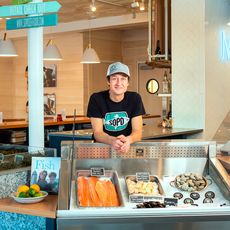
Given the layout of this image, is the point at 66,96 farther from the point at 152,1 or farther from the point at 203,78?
the point at 203,78

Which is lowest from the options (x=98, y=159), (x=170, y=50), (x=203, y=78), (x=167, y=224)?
(x=167, y=224)

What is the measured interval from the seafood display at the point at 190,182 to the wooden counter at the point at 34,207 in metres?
0.74

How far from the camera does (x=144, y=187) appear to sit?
2457 mm

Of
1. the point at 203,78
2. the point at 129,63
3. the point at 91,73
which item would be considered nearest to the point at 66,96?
the point at 91,73

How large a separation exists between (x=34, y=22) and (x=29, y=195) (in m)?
1.30

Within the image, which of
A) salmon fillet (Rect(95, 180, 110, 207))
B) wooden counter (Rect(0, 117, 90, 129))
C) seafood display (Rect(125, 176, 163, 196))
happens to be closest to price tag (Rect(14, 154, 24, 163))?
salmon fillet (Rect(95, 180, 110, 207))

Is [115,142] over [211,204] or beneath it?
over

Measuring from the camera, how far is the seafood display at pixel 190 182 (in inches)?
98.2

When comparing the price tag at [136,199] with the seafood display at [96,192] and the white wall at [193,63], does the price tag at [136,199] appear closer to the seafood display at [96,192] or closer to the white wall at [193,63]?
the seafood display at [96,192]

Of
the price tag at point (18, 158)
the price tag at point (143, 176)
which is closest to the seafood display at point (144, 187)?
the price tag at point (143, 176)

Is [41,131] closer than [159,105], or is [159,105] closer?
[41,131]

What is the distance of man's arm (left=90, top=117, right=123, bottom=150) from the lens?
264cm

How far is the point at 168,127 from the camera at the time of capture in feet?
21.3

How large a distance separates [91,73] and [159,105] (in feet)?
7.00
